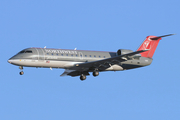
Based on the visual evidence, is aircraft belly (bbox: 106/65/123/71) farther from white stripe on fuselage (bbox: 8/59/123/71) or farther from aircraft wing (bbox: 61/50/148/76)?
white stripe on fuselage (bbox: 8/59/123/71)

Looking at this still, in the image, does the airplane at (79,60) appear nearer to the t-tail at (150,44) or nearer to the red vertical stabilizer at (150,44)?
the t-tail at (150,44)

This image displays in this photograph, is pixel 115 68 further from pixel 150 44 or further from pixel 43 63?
pixel 43 63

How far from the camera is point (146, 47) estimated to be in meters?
49.2

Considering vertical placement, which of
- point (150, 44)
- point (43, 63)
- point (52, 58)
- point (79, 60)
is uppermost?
point (150, 44)

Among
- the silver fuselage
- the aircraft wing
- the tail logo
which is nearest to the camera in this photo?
the silver fuselage

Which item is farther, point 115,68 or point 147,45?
point 147,45

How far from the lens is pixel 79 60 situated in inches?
1752

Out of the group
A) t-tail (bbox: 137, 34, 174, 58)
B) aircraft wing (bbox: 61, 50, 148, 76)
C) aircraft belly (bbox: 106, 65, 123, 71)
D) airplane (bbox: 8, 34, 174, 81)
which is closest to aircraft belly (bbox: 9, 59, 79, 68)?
airplane (bbox: 8, 34, 174, 81)

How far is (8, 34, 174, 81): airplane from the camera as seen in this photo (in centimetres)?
4284

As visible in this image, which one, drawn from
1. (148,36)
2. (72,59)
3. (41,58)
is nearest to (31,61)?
(41,58)

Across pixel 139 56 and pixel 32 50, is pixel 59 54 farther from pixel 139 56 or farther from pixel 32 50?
pixel 139 56

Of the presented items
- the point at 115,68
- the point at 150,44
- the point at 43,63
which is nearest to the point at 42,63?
the point at 43,63

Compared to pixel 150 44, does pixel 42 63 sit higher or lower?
lower

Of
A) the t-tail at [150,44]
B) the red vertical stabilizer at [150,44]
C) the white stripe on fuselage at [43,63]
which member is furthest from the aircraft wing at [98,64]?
the red vertical stabilizer at [150,44]
